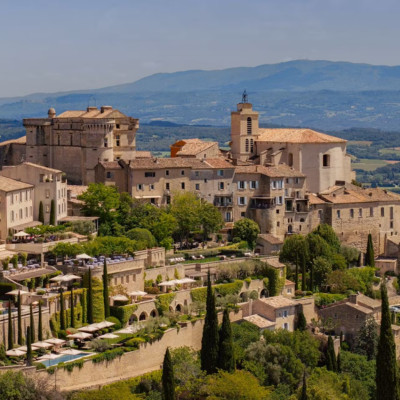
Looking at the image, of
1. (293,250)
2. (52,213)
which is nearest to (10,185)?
(52,213)

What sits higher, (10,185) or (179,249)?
(10,185)

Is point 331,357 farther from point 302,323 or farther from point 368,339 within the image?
point 368,339

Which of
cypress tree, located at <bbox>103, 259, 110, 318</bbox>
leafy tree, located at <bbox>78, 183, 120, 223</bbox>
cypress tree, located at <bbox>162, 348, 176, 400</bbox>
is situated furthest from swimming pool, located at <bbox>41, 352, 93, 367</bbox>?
leafy tree, located at <bbox>78, 183, 120, 223</bbox>

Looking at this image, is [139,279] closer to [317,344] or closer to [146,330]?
[146,330]

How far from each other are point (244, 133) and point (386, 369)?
36.9 metres

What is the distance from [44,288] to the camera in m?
62.2

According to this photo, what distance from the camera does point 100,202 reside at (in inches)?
3046

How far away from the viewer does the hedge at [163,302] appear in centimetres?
6497

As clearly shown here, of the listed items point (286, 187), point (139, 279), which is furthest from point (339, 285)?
point (139, 279)

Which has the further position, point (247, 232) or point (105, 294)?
point (247, 232)

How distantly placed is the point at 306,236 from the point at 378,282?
6.30 m

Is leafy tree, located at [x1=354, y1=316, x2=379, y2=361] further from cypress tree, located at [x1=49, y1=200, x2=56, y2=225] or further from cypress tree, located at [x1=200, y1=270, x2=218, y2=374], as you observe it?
A: cypress tree, located at [x1=49, y1=200, x2=56, y2=225]

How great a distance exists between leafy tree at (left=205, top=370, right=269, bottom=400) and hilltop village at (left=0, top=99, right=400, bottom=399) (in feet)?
3.51

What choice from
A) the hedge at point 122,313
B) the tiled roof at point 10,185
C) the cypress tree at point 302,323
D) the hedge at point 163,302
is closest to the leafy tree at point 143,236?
the hedge at point 163,302
